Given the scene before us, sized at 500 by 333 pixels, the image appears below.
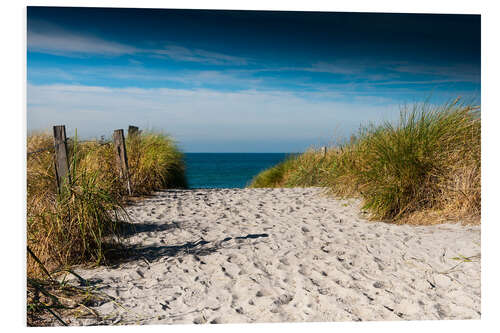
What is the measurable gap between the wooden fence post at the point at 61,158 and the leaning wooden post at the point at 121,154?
3.08m

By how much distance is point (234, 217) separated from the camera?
495 cm

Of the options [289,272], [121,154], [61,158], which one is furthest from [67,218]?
[121,154]

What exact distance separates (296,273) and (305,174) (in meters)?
5.78

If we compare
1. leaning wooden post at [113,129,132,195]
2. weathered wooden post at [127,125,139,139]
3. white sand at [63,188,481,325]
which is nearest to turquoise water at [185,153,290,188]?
weathered wooden post at [127,125,139,139]

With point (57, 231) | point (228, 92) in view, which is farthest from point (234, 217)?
point (57, 231)

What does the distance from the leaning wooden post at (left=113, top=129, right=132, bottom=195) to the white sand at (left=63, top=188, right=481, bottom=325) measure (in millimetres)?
1723

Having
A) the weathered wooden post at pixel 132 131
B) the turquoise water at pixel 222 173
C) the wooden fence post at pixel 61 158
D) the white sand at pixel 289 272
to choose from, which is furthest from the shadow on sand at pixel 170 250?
the turquoise water at pixel 222 173

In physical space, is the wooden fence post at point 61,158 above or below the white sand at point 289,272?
above

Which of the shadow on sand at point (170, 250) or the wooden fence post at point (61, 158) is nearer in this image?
the wooden fence post at point (61, 158)

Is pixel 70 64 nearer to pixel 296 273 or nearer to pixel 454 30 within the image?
pixel 296 273

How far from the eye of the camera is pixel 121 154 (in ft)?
21.2

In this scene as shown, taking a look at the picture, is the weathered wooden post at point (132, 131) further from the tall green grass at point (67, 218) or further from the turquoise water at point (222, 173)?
the tall green grass at point (67, 218)

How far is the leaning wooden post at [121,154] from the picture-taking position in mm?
6355

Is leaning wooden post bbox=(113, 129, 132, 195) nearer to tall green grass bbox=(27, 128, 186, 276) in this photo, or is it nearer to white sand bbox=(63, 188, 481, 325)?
white sand bbox=(63, 188, 481, 325)
